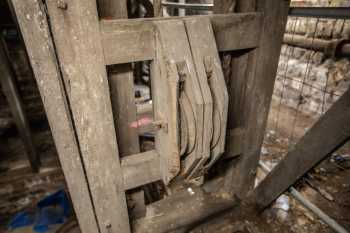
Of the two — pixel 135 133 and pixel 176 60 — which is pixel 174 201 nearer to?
pixel 135 133

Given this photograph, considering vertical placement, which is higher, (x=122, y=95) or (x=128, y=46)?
(x=128, y=46)

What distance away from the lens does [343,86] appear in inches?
89.8

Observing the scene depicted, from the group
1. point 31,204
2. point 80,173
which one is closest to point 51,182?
point 31,204

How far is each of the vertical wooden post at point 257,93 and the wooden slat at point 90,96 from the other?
0.51m

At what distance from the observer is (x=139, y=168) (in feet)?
2.45

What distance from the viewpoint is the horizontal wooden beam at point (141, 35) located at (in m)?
0.55

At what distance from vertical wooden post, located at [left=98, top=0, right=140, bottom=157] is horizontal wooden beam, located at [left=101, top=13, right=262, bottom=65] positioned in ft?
0.23

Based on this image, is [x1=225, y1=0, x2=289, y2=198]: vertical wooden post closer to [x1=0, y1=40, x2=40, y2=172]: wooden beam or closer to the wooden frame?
the wooden frame

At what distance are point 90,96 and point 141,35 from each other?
20cm

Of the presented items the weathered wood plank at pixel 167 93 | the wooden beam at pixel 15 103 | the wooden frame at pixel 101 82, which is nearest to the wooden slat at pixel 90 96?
the wooden frame at pixel 101 82

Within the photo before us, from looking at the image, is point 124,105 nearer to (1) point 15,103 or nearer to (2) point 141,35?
(2) point 141,35

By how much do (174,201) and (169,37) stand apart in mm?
723

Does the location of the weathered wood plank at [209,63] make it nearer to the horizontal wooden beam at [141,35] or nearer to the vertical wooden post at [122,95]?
the horizontal wooden beam at [141,35]

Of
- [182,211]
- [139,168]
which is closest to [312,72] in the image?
[182,211]
